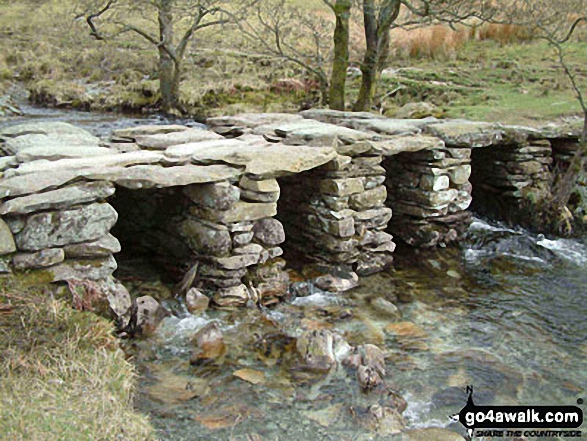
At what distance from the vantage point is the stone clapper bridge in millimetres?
4395

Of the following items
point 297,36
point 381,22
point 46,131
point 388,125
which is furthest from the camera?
point 297,36

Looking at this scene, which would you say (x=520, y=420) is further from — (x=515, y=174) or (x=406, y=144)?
(x=515, y=174)

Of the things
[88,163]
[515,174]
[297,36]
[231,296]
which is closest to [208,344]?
[231,296]

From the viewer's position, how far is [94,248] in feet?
14.7

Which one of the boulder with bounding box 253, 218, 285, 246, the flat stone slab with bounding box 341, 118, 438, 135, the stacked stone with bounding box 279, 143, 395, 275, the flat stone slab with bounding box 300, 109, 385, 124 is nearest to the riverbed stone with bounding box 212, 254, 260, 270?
the boulder with bounding box 253, 218, 285, 246

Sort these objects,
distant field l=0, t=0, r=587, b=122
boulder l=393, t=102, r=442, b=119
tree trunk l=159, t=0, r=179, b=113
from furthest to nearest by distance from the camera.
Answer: tree trunk l=159, t=0, r=179, b=113
distant field l=0, t=0, r=587, b=122
boulder l=393, t=102, r=442, b=119

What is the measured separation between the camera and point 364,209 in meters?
6.63

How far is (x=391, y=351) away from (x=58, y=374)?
277 cm

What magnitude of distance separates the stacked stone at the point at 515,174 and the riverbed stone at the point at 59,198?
6614mm

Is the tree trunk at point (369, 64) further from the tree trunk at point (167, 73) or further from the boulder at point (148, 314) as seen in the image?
the boulder at point (148, 314)

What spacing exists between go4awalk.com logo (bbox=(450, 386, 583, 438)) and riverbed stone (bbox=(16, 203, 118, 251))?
3.18m

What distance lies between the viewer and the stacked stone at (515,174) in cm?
870

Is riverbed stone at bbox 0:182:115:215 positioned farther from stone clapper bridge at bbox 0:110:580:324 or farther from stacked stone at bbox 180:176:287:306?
stacked stone at bbox 180:176:287:306

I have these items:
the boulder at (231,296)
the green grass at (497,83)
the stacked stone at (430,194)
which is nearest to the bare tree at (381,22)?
the green grass at (497,83)
